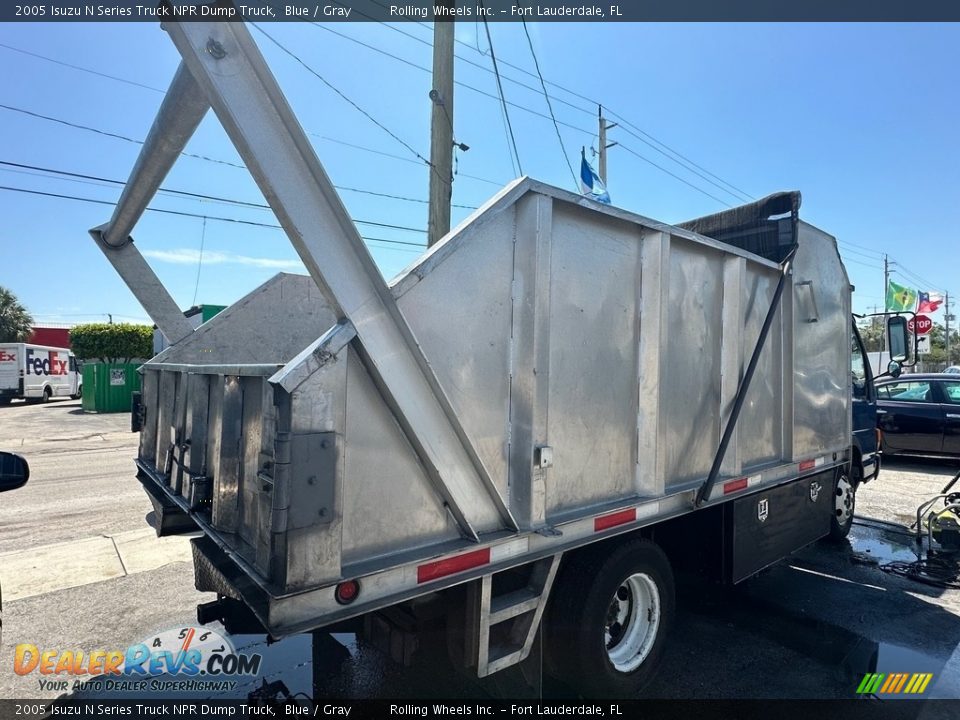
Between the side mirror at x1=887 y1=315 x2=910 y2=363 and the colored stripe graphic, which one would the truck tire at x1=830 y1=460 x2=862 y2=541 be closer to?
the side mirror at x1=887 y1=315 x2=910 y2=363

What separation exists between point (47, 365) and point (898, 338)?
33.3 meters

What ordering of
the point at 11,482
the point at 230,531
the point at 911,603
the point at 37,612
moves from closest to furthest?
the point at 230,531 → the point at 11,482 → the point at 37,612 → the point at 911,603

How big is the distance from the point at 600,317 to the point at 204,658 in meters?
3.37

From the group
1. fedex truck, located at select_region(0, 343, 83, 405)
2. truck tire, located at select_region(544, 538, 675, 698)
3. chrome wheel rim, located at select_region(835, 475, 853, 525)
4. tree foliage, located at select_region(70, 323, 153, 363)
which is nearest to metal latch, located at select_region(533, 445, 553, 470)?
truck tire, located at select_region(544, 538, 675, 698)

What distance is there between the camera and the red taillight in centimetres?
195

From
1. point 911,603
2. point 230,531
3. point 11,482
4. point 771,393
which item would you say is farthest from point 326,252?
point 911,603

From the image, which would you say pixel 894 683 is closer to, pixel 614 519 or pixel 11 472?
pixel 614 519

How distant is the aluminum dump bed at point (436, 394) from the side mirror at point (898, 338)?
3153mm

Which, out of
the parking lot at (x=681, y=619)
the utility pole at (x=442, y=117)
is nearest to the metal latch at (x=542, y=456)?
the parking lot at (x=681, y=619)

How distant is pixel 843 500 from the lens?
19.4ft

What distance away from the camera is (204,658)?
11.7 ft

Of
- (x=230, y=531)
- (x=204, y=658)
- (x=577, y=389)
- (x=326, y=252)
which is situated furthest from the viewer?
(x=204, y=658)

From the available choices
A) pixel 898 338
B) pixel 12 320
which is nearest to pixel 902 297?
pixel 898 338

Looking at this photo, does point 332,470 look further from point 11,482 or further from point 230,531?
point 11,482
